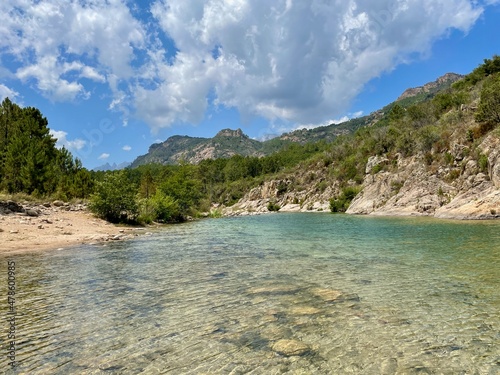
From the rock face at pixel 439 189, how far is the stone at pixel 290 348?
3182cm

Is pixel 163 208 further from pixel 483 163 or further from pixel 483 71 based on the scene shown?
pixel 483 71

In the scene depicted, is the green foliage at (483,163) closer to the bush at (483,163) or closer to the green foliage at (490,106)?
the bush at (483,163)

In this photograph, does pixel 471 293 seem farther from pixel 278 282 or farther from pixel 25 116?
pixel 25 116

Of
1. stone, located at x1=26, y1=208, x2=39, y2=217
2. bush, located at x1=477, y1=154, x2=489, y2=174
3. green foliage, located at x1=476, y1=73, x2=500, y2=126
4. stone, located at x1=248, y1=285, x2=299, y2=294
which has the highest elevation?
green foliage, located at x1=476, y1=73, x2=500, y2=126

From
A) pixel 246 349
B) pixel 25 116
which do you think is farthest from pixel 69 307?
pixel 25 116

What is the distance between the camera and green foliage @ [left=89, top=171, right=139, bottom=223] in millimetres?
34562

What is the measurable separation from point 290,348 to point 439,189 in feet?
148

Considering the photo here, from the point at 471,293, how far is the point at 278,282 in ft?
17.6

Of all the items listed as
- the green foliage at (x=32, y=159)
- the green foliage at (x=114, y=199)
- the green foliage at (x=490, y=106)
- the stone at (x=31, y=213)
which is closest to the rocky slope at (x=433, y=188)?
the green foliage at (x=490, y=106)

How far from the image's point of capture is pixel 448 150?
49.3m

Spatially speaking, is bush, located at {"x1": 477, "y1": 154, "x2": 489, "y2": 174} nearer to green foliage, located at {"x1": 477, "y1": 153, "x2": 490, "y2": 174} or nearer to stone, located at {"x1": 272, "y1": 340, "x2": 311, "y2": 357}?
green foliage, located at {"x1": 477, "y1": 153, "x2": 490, "y2": 174}

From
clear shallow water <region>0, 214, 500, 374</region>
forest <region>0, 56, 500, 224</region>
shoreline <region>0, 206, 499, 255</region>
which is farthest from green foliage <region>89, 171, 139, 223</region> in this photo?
clear shallow water <region>0, 214, 500, 374</region>

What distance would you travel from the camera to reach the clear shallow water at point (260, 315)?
541cm

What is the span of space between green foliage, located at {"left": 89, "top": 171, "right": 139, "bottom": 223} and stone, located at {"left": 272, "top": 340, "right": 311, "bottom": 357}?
32.4 m
